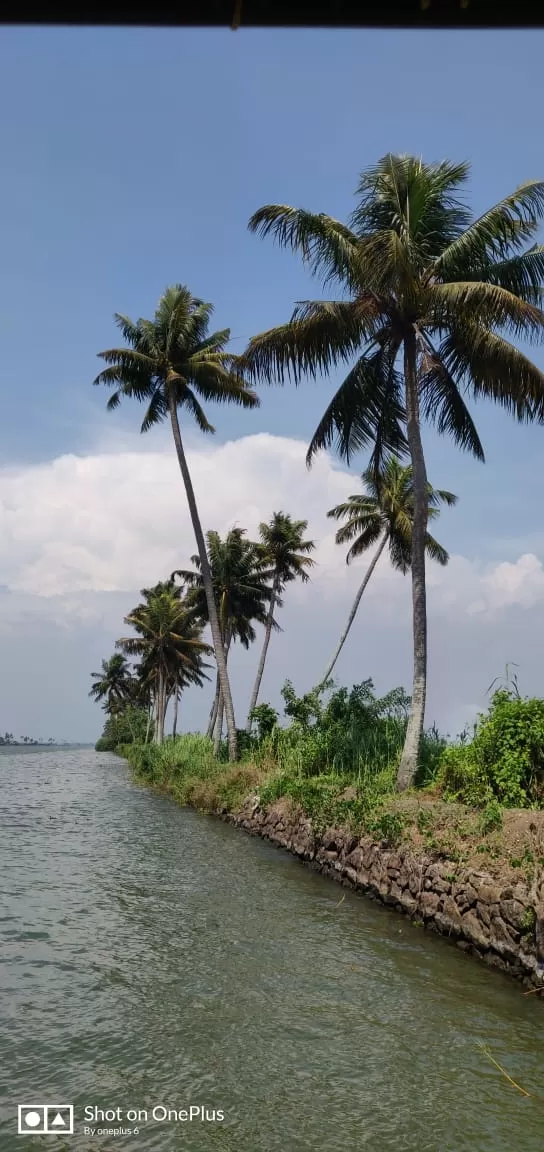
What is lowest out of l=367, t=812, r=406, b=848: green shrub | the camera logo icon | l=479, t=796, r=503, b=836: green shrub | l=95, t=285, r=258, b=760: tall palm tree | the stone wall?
the camera logo icon

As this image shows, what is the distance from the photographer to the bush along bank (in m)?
8.71

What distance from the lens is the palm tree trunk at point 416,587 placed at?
14375 mm

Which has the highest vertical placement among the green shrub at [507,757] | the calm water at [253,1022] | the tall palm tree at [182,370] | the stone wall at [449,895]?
the tall palm tree at [182,370]

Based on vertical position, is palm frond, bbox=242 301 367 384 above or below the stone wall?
above

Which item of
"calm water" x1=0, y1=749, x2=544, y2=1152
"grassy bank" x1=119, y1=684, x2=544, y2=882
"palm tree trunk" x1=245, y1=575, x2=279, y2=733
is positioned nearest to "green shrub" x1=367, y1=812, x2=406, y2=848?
"grassy bank" x1=119, y1=684, x2=544, y2=882

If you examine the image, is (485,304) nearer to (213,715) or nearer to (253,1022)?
(253,1022)

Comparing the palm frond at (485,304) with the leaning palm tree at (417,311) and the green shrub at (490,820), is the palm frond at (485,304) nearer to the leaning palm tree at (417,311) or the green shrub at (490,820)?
the leaning palm tree at (417,311)

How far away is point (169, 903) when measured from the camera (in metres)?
11.0

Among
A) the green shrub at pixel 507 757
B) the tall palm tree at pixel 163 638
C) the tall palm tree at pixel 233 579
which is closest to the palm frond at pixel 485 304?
the green shrub at pixel 507 757

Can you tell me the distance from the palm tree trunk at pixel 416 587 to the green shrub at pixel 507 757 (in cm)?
149

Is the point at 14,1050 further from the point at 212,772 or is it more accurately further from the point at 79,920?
the point at 212,772

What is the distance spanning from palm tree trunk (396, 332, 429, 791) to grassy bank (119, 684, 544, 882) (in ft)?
1.96

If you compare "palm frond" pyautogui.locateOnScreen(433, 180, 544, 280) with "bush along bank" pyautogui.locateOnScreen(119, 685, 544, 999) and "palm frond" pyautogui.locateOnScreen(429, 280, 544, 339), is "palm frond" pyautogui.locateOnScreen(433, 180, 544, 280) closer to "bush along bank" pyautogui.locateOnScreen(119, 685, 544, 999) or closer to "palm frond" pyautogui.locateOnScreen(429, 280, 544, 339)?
"palm frond" pyautogui.locateOnScreen(429, 280, 544, 339)

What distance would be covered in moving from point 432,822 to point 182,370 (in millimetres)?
20793
